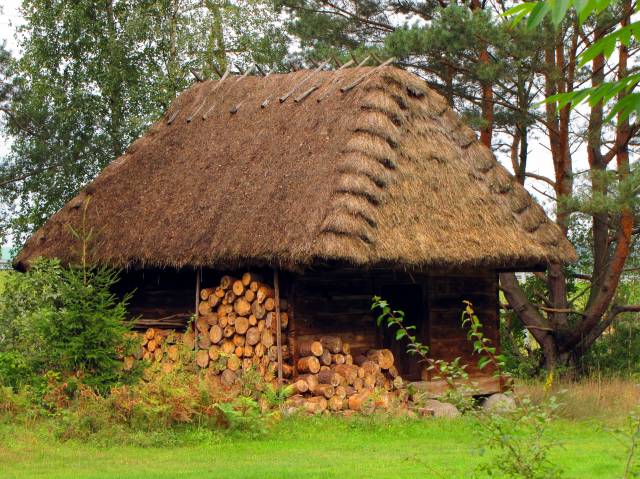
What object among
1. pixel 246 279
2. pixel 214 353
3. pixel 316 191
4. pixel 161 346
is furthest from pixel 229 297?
pixel 316 191

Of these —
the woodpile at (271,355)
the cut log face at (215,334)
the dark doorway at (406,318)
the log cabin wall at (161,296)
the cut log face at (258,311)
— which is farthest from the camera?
the log cabin wall at (161,296)

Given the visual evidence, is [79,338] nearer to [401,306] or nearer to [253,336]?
[253,336]

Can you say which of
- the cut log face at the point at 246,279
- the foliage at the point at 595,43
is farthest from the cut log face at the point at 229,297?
the foliage at the point at 595,43

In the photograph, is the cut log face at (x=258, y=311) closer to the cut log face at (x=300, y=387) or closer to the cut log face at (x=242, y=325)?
the cut log face at (x=242, y=325)

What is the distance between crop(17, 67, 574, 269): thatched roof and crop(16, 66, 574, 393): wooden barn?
0.08ft

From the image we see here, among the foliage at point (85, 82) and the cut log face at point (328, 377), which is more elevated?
the foliage at point (85, 82)

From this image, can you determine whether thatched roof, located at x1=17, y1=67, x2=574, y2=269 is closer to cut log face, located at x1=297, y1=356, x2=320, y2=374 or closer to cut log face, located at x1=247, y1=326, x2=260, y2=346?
cut log face, located at x1=247, y1=326, x2=260, y2=346

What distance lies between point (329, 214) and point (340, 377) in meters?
2.16

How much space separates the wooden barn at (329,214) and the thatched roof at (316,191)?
2cm

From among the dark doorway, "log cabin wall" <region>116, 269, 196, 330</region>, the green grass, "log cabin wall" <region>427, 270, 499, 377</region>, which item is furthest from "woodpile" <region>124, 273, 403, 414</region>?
"log cabin wall" <region>427, 270, 499, 377</region>

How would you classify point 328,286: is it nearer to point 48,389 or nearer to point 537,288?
point 48,389

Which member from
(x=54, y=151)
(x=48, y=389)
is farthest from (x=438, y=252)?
(x=54, y=151)

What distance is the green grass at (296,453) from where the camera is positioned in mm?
8766

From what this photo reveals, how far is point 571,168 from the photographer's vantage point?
18.4 metres
